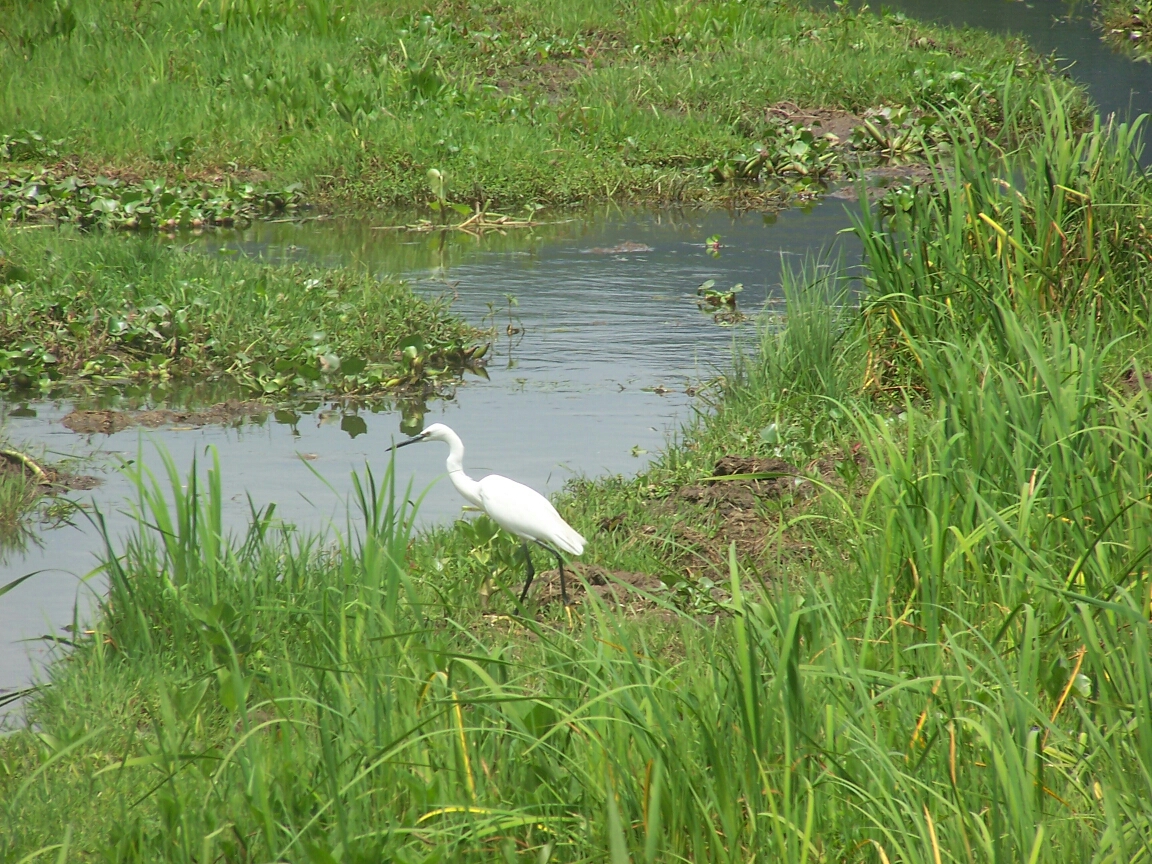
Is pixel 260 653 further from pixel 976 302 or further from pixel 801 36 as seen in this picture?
pixel 801 36

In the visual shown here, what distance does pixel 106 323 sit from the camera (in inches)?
287

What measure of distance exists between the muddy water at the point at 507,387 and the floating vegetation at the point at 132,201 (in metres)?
0.46

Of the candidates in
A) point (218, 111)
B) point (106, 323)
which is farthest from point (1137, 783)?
point (218, 111)

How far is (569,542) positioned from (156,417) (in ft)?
9.57

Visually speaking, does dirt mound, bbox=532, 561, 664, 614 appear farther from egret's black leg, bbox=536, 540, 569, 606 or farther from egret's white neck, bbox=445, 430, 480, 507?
egret's white neck, bbox=445, 430, 480, 507

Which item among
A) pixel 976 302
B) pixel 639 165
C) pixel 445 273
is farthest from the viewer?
pixel 639 165

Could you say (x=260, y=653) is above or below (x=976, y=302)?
below

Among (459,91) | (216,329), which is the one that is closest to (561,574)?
(216,329)

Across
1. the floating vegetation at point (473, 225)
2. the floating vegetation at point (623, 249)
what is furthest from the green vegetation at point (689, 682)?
the floating vegetation at point (473, 225)

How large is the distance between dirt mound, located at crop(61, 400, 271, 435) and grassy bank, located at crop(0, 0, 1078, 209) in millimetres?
4641

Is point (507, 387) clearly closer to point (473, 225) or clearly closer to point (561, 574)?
point (561, 574)

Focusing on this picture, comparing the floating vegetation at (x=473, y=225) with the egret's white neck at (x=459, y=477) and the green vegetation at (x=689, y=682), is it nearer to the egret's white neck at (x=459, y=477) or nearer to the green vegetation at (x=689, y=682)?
the green vegetation at (x=689, y=682)

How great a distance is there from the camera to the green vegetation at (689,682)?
2.58 m

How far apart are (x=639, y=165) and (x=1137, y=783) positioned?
31.8 ft
